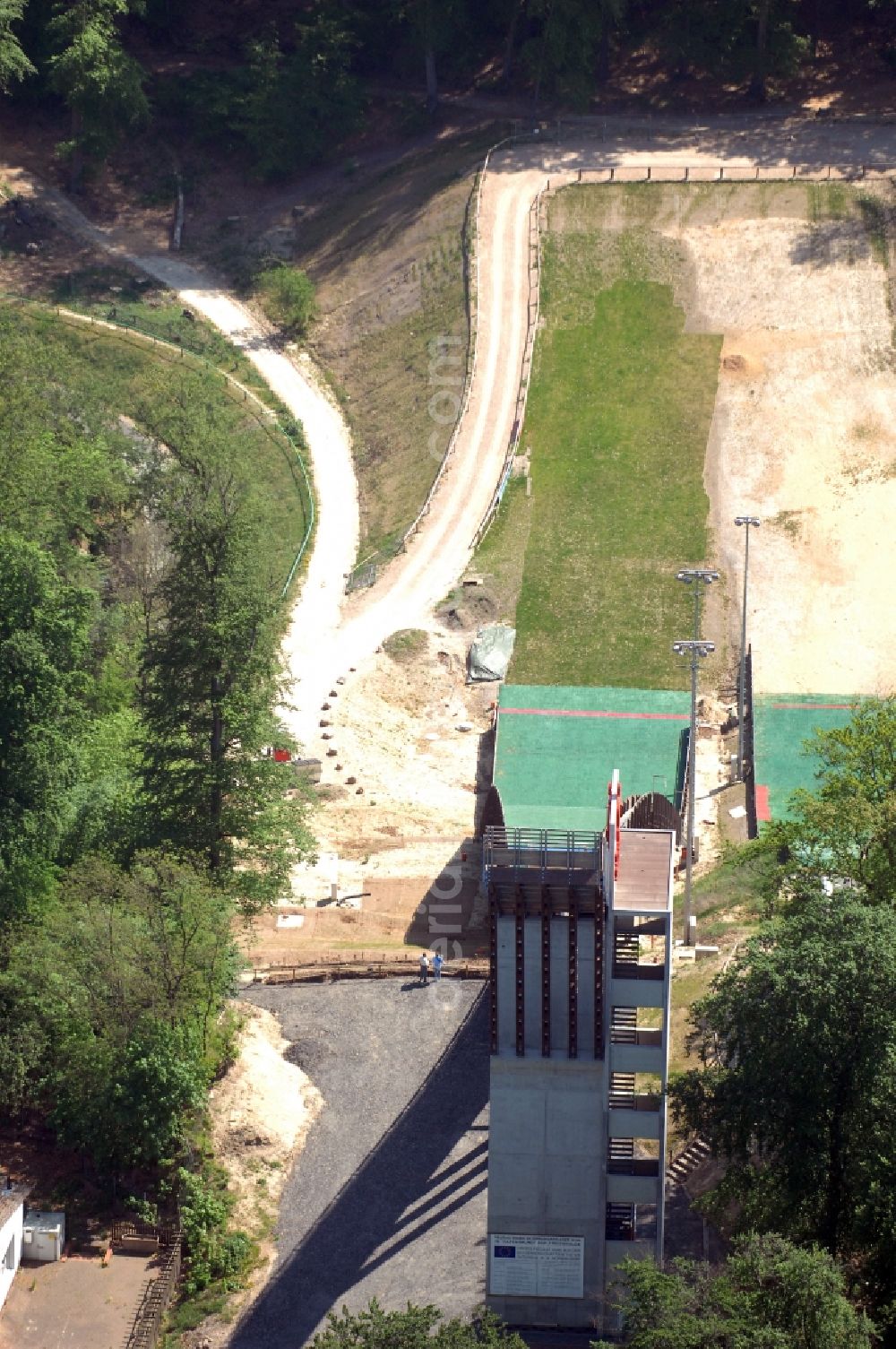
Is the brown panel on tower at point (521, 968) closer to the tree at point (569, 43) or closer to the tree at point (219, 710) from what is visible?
the tree at point (219, 710)

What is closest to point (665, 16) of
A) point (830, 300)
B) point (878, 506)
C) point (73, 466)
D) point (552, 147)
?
point (552, 147)

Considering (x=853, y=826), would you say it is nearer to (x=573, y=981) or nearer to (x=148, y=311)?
(x=573, y=981)

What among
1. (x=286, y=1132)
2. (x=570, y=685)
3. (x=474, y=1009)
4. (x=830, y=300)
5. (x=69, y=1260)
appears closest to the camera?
(x=69, y=1260)

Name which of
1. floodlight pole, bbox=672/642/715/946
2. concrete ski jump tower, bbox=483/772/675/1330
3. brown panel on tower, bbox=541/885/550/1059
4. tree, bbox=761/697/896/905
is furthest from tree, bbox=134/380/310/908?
brown panel on tower, bbox=541/885/550/1059

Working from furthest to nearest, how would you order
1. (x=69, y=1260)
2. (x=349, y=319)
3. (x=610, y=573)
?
(x=349, y=319)
(x=610, y=573)
(x=69, y=1260)

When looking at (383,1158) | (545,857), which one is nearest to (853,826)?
(545,857)

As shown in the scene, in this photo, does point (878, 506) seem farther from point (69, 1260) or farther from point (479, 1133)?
point (69, 1260)

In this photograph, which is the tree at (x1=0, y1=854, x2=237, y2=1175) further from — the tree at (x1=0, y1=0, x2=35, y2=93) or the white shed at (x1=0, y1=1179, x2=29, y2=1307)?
the tree at (x1=0, y1=0, x2=35, y2=93)
